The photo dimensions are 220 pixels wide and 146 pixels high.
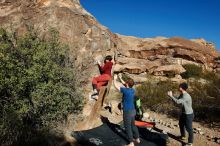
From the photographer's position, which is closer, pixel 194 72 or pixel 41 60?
pixel 41 60

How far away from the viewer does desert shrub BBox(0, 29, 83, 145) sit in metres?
7.24

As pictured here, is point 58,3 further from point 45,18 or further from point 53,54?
point 53,54

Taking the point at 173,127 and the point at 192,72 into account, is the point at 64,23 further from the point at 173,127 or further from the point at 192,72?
the point at 192,72

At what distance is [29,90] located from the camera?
7.87 m

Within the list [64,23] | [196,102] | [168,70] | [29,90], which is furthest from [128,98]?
[168,70]

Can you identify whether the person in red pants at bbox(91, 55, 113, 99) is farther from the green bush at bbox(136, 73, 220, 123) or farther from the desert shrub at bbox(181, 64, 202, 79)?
the desert shrub at bbox(181, 64, 202, 79)

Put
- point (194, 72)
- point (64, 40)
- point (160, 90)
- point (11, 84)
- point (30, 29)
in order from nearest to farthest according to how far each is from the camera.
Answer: point (11, 84)
point (30, 29)
point (64, 40)
point (160, 90)
point (194, 72)

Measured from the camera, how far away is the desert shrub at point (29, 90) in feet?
23.8

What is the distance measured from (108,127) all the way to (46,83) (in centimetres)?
189

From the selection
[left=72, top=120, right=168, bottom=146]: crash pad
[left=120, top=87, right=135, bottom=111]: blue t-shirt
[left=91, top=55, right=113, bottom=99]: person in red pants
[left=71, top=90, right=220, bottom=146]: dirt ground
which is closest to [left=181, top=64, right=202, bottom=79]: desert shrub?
[left=71, top=90, right=220, bottom=146]: dirt ground

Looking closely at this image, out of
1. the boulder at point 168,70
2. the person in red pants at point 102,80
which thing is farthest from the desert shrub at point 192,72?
the person in red pants at point 102,80

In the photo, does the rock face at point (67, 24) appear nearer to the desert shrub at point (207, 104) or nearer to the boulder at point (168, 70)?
the desert shrub at point (207, 104)

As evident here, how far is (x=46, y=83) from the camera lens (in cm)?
822

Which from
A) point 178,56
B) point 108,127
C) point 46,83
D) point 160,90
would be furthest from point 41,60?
point 178,56
